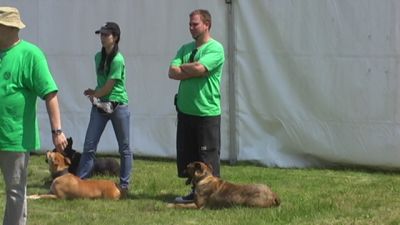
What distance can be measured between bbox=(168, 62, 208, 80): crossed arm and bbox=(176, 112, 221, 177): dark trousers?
38 cm

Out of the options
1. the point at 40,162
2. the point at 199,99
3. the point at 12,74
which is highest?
the point at 12,74

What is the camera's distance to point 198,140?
6.82 metres

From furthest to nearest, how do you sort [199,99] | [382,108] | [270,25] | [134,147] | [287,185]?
[134,147], [270,25], [382,108], [287,185], [199,99]

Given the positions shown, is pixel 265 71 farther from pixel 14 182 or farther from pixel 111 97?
pixel 14 182

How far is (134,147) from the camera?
10352 mm

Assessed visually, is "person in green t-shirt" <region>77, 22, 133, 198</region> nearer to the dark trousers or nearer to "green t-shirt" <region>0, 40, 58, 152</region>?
the dark trousers

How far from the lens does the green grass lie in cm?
615

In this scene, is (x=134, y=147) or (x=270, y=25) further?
(x=134, y=147)

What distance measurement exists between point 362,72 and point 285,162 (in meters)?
1.47

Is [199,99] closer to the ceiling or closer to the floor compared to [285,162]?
closer to the ceiling

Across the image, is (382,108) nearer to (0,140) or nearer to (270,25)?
(270,25)

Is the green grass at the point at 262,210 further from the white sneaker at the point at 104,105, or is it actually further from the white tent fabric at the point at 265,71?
the white sneaker at the point at 104,105

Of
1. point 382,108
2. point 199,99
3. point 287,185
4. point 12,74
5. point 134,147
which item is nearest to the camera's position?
point 12,74

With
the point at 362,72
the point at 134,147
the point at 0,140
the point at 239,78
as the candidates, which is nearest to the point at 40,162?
the point at 134,147
